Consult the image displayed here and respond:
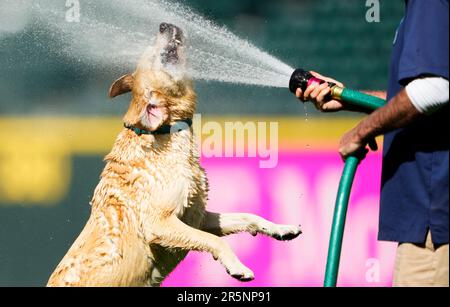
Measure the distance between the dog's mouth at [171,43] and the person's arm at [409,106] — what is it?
1.57 meters

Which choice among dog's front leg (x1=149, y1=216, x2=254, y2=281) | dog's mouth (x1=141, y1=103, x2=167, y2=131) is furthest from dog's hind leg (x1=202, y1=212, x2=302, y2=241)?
dog's mouth (x1=141, y1=103, x2=167, y2=131)

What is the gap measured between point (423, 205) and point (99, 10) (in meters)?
3.47

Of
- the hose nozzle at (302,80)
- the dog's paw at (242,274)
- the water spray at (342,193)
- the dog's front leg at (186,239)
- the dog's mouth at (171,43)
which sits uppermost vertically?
the dog's mouth at (171,43)

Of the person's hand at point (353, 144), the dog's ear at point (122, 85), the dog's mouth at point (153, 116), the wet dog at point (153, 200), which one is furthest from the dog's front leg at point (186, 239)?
the person's hand at point (353, 144)

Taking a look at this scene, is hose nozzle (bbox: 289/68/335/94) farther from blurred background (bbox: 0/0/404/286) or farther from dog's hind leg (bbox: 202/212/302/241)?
blurred background (bbox: 0/0/404/286)

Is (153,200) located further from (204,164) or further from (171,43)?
(204,164)

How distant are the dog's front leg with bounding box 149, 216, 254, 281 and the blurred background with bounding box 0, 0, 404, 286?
5.21ft

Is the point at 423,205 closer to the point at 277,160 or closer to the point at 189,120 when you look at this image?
the point at 189,120

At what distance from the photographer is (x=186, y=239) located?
13.2 ft

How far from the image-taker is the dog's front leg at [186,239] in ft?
13.0

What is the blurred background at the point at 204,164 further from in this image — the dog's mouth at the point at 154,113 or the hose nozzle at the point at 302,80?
the hose nozzle at the point at 302,80

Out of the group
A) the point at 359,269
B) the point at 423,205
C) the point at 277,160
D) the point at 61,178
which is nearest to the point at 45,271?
the point at 61,178

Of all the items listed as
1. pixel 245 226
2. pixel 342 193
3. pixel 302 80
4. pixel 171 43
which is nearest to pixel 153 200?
pixel 245 226

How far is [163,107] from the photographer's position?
13.8 ft
